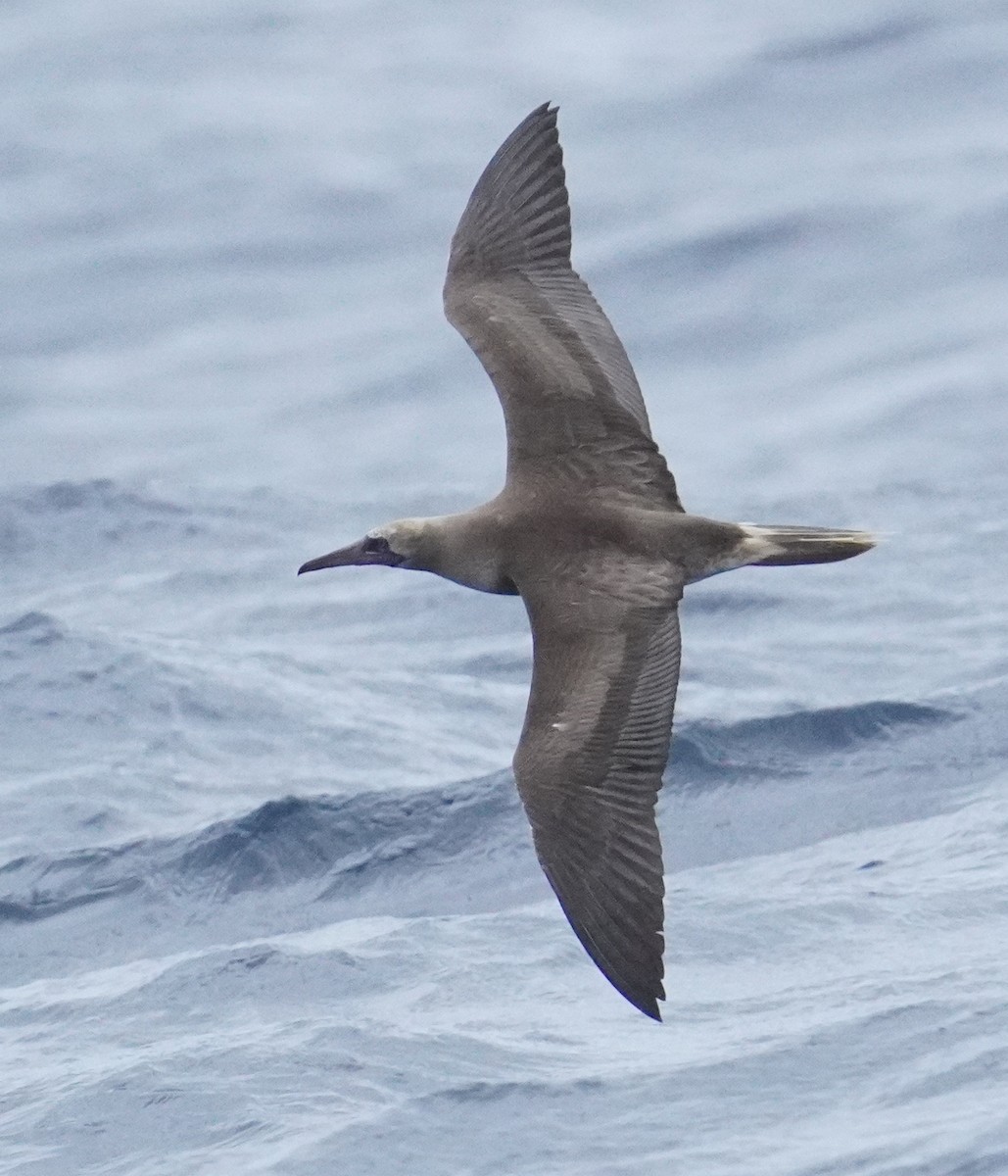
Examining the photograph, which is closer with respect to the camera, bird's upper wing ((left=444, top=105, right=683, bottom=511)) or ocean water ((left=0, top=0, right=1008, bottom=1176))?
bird's upper wing ((left=444, top=105, right=683, bottom=511))

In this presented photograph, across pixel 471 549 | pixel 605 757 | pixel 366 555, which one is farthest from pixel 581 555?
pixel 366 555

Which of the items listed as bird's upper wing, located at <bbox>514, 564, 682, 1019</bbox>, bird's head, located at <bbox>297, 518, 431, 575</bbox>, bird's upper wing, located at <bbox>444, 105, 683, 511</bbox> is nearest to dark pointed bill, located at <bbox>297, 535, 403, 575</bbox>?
bird's head, located at <bbox>297, 518, 431, 575</bbox>

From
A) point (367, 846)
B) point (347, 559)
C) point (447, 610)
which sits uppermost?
point (347, 559)

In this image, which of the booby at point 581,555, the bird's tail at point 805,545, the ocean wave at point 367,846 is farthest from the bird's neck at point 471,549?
the ocean wave at point 367,846

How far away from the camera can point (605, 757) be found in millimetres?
9258

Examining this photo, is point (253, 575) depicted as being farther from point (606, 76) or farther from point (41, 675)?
point (606, 76)

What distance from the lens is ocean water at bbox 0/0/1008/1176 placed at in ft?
36.4

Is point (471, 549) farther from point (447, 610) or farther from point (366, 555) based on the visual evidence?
point (447, 610)

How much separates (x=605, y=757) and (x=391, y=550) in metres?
1.47

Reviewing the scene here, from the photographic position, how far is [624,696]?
934 cm

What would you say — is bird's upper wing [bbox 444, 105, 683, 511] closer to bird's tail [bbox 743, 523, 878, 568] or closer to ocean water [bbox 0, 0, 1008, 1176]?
bird's tail [bbox 743, 523, 878, 568]

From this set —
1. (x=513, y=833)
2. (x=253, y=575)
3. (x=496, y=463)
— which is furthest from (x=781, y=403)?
(x=513, y=833)

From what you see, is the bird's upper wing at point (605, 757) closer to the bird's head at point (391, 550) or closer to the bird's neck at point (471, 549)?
the bird's neck at point (471, 549)

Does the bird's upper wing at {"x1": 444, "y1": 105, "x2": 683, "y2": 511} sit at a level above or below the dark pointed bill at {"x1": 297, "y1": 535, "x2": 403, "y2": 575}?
above
